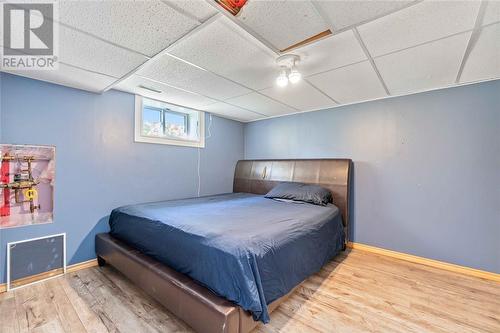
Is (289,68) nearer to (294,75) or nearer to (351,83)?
(294,75)

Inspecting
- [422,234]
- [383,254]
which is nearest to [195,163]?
[383,254]

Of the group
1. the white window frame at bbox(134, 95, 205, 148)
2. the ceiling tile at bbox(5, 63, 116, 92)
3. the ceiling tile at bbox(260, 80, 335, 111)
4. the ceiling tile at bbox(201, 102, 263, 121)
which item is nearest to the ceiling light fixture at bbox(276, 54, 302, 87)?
the ceiling tile at bbox(260, 80, 335, 111)

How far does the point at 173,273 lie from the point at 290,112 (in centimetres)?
309

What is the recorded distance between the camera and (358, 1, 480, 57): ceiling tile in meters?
1.30

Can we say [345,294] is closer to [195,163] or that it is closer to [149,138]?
[195,163]

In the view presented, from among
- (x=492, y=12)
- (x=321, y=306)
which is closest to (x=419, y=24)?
(x=492, y=12)

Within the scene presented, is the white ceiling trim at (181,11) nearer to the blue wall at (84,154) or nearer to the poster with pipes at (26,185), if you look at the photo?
the blue wall at (84,154)

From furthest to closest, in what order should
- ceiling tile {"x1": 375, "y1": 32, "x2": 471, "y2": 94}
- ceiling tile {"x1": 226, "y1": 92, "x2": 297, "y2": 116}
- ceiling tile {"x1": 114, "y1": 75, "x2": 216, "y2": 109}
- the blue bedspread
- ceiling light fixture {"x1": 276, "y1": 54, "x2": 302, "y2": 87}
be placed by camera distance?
1. ceiling tile {"x1": 226, "y1": 92, "x2": 297, "y2": 116}
2. ceiling tile {"x1": 114, "y1": 75, "x2": 216, "y2": 109}
3. ceiling light fixture {"x1": 276, "y1": 54, "x2": 302, "y2": 87}
4. ceiling tile {"x1": 375, "y1": 32, "x2": 471, "y2": 94}
5. the blue bedspread

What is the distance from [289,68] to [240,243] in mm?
1647

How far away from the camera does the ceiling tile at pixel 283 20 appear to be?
4.22 feet

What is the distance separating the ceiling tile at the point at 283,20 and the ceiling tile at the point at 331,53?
0.17 metres

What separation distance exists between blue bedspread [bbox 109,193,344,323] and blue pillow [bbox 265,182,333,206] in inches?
12.1

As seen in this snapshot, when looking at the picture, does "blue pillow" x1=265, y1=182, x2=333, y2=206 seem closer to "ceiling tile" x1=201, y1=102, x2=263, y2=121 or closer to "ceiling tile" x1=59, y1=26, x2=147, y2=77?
"ceiling tile" x1=201, y1=102, x2=263, y2=121

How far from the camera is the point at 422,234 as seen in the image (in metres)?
2.66
